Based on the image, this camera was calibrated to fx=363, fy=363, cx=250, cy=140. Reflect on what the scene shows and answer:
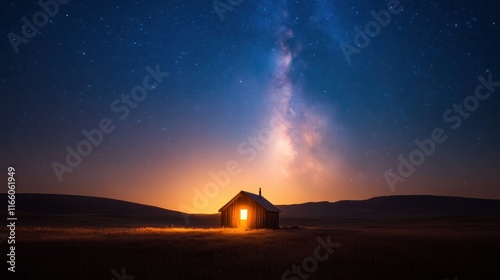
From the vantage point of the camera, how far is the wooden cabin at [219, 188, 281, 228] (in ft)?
126

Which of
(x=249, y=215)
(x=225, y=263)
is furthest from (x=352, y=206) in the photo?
(x=225, y=263)

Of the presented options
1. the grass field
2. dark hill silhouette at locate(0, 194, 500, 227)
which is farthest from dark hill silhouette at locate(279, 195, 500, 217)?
the grass field

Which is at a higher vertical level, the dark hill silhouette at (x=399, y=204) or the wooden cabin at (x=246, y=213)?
the wooden cabin at (x=246, y=213)

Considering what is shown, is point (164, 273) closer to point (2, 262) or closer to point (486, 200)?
point (2, 262)

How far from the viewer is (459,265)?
12945 mm

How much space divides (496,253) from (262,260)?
12.1 meters

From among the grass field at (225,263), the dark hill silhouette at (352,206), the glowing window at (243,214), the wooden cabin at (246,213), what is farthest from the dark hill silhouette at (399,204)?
the grass field at (225,263)

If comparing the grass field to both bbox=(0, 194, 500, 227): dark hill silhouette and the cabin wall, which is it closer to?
the cabin wall

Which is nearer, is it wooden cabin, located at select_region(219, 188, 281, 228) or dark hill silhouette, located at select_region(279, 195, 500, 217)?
wooden cabin, located at select_region(219, 188, 281, 228)

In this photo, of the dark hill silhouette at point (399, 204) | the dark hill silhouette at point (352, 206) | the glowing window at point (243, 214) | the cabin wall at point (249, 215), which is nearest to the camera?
the cabin wall at point (249, 215)

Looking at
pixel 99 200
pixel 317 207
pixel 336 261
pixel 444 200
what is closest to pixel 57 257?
pixel 336 261

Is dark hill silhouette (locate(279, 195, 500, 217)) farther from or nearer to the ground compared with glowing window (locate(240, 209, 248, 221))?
nearer to the ground

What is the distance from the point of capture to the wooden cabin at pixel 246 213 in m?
38.5

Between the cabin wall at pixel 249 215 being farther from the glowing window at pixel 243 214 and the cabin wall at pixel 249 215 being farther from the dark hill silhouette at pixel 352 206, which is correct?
the dark hill silhouette at pixel 352 206
